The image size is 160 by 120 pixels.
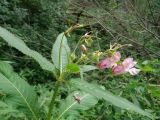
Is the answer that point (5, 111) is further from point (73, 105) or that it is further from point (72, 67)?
point (72, 67)

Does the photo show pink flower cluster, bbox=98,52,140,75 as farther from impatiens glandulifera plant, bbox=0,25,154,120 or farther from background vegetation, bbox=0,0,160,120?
→ background vegetation, bbox=0,0,160,120

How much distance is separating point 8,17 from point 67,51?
4350 millimetres

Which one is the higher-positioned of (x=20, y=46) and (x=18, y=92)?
(x=20, y=46)

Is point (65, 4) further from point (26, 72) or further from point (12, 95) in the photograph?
point (12, 95)

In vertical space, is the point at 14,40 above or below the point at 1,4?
below

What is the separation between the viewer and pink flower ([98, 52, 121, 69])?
5.03 ft

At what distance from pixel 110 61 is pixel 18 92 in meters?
0.41

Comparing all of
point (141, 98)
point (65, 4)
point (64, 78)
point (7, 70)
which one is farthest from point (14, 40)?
point (65, 4)

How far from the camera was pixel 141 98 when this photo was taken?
7.36 feet

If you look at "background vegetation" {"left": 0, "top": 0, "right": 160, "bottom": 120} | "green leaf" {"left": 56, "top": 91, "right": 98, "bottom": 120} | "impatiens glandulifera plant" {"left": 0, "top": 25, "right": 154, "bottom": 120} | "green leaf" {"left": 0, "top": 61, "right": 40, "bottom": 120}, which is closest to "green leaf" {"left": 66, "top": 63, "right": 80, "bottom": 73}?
"impatiens glandulifera plant" {"left": 0, "top": 25, "right": 154, "bottom": 120}

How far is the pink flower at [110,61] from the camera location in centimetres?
153

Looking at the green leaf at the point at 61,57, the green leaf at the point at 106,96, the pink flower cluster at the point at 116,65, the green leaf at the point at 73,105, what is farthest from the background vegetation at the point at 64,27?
the green leaf at the point at 106,96

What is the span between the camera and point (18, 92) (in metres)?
1.68

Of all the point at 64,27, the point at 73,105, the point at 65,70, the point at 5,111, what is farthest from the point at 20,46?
the point at 64,27
